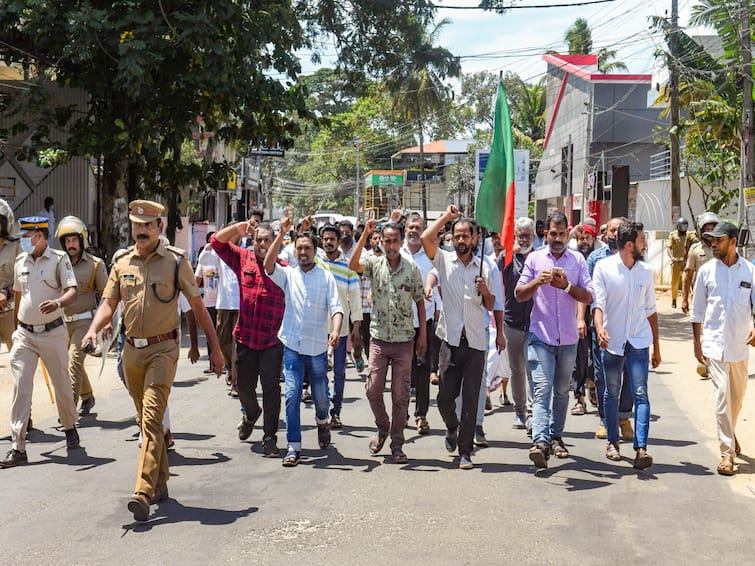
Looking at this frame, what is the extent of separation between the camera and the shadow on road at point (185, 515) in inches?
238

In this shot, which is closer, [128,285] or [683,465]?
[128,285]

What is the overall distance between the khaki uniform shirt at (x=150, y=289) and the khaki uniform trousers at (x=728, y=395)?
4.24 meters

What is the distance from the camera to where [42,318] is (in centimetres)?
827

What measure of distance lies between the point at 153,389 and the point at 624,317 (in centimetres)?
383

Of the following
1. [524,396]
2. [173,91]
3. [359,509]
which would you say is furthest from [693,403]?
[173,91]

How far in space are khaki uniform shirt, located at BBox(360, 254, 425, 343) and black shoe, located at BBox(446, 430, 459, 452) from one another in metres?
0.91

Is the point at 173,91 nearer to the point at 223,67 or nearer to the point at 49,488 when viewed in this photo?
the point at 223,67

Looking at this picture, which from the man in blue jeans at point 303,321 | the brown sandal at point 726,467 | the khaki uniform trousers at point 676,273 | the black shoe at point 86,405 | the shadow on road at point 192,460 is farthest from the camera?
the khaki uniform trousers at point 676,273

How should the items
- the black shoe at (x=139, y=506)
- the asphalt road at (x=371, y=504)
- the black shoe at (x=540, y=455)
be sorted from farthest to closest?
the black shoe at (x=540, y=455)
the black shoe at (x=139, y=506)
the asphalt road at (x=371, y=504)

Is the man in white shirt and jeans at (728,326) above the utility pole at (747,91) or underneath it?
underneath

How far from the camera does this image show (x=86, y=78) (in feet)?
53.6

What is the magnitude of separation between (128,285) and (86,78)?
1071 cm

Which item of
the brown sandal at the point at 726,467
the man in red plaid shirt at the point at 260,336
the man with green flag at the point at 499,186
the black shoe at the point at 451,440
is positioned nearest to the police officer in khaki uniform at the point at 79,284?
the man in red plaid shirt at the point at 260,336

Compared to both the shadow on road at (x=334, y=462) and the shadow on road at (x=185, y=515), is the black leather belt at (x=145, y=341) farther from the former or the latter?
the shadow on road at (x=334, y=462)
